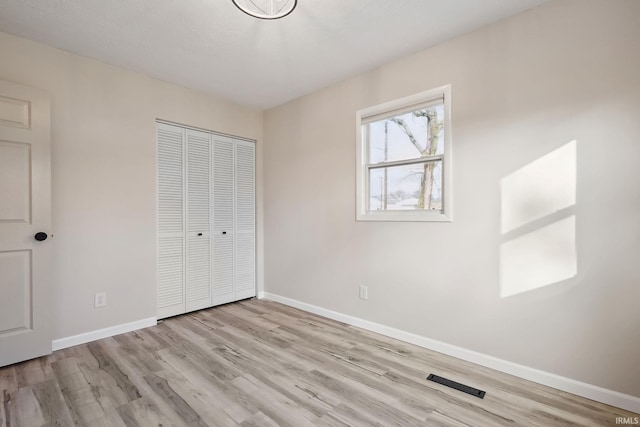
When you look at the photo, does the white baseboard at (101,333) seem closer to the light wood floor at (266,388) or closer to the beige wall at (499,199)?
the light wood floor at (266,388)

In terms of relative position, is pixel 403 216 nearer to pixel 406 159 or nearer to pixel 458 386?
pixel 406 159

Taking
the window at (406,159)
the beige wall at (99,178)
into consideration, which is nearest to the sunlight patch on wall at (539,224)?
the window at (406,159)

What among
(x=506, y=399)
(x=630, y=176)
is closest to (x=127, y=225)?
(x=506, y=399)

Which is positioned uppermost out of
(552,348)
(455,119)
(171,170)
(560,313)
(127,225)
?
(455,119)

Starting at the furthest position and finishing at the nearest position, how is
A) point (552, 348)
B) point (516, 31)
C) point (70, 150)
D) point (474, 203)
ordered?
1. point (70, 150)
2. point (474, 203)
3. point (516, 31)
4. point (552, 348)

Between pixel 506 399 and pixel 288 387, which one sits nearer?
pixel 506 399

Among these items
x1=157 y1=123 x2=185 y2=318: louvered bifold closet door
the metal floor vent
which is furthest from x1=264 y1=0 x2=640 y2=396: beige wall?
x1=157 y1=123 x2=185 y2=318: louvered bifold closet door

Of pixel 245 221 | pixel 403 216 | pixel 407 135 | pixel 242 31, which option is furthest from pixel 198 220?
pixel 407 135

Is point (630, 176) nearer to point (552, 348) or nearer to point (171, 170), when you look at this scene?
point (552, 348)

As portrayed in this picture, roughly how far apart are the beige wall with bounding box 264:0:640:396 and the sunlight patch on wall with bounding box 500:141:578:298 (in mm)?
41

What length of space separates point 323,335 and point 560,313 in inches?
73.3

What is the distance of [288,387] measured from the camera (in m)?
2.02

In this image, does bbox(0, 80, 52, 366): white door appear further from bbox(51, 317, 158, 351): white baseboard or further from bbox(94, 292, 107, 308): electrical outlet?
bbox(94, 292, 107, 308): electrical outlet

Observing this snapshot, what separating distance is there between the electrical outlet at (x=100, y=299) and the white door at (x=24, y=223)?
37cm
